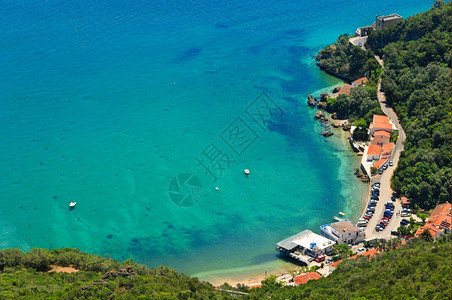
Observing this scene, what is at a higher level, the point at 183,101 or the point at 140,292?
the point at 183,101

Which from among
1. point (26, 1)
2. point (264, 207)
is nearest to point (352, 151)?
point (264, 207)

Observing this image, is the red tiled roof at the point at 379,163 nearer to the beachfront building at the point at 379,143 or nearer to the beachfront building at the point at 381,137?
the beachfront building at the point at 379,143

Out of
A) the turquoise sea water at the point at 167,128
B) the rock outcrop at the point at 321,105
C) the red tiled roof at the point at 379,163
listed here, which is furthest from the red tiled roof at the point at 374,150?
the rock outcrop at the point at 321,105

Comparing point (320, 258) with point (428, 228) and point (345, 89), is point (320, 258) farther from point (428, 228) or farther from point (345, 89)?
point (345, 89)

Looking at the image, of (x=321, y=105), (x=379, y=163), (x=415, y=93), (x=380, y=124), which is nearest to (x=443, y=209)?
(x=379, y=163)

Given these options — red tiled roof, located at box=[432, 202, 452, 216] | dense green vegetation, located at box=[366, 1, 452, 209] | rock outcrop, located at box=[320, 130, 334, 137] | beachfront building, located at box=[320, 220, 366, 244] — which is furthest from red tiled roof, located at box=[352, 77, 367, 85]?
beachfront building, located at box=[320, 220, 366, 244]

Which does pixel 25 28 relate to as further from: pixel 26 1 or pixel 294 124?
pixel 294 124
